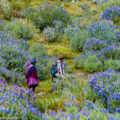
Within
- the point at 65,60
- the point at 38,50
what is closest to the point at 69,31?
the point at 65,60

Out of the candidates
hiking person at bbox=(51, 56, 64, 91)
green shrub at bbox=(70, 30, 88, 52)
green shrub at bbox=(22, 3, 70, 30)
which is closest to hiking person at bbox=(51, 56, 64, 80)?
hiking person at bbox=(51, 56, 64, 91)

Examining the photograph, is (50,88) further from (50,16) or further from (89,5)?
(89,5)

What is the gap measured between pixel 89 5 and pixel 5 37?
735 cm

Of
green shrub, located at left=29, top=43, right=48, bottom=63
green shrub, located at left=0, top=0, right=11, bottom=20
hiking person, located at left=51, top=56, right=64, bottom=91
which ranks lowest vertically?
green shrub, located at left=29, top=43, right=48, bottom=63

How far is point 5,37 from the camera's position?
9125 millimetres

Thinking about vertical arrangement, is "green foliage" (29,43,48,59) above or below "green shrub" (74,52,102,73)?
above

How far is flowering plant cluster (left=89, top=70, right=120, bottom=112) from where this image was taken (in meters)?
4.93

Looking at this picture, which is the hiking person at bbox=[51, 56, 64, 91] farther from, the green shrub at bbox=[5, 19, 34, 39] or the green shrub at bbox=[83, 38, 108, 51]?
the green shrub at bbox=[5, 19, 34, 39]

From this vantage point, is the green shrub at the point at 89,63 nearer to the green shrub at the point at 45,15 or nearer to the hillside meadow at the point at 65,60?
the hillside meadow at the point at 65,60

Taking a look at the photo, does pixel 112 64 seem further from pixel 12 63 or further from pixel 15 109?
pixel 15 109

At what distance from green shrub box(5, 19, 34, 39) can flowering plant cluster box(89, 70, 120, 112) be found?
5.34m

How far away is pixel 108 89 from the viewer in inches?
203

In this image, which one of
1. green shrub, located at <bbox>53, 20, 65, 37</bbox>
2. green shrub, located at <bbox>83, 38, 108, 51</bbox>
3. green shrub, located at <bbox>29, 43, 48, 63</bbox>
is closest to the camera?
green shrub, located at <bbox>29, 43, 48, 63</bbox>

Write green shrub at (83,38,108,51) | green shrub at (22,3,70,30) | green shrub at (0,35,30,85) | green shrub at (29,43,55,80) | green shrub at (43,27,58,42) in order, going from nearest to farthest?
green shrub at (0,35,30,85) → green shrub at (29,43,55,80) → green shrub at (83,38,108,51) → green shrub at (43,27,58,42) → green shrub at (22,3,70,30)
